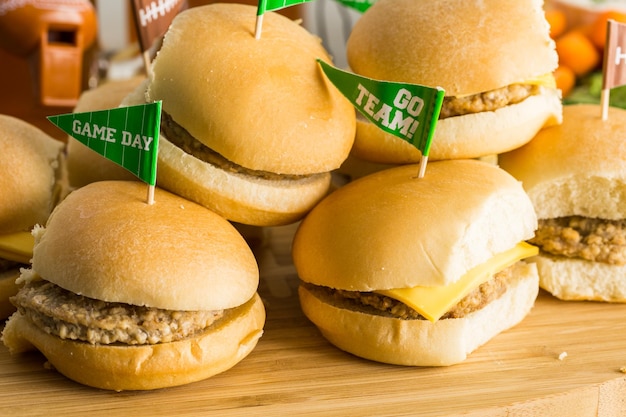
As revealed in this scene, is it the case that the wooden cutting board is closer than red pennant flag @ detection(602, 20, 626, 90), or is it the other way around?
the wooden cutting board

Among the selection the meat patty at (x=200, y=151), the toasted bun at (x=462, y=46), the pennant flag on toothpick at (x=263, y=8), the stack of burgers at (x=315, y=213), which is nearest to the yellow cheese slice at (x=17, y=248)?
the stack of burgers at (x=315, y=213)

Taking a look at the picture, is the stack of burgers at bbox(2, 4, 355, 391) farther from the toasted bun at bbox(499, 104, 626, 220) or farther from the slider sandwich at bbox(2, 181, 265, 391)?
the toasted bun at bbox(499, 104, 626, 220)

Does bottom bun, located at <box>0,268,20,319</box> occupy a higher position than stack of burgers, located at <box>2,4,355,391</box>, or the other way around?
stack of burgers, located at <box>2,4,355,391</box>

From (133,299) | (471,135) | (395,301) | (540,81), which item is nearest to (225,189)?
(133,299)

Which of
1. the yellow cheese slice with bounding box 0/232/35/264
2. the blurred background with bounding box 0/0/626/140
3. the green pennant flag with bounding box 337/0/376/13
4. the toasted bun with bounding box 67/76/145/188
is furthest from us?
the blurred background with bounding box 0/0/626/140

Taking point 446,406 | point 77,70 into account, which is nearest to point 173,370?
point 446,406

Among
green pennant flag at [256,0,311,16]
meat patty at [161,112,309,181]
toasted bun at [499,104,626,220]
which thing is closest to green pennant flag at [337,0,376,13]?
green pennant flag at [256,0,311,16]

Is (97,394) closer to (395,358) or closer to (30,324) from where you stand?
(30,324)
